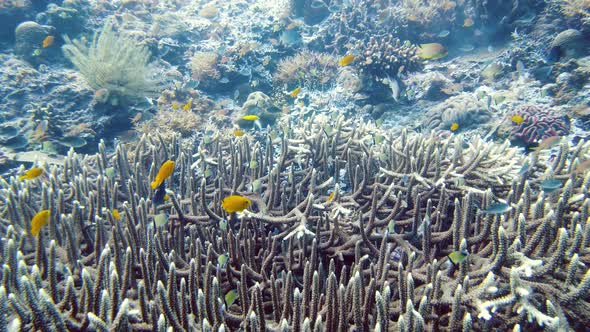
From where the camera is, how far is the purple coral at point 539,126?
6473 millimetres

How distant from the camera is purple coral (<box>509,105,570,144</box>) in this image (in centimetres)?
647

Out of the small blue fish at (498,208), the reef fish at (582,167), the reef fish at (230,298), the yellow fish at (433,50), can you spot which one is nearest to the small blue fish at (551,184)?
the reef fish at (582,167)

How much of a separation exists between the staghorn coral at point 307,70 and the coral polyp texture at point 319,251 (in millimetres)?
4759

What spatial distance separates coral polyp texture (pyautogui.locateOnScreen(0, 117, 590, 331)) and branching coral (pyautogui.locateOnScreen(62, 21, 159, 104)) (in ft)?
11.3

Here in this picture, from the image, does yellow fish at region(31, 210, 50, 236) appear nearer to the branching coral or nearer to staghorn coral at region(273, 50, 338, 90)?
the branching coral

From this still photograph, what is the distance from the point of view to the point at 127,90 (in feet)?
27.2

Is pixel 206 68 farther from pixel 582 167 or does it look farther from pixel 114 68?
pixel 582 167

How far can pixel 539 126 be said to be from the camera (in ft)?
21.5

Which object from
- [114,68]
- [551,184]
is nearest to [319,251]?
[551,184]

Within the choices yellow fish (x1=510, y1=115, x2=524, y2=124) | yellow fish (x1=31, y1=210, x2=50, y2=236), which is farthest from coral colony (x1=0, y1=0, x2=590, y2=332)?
yellow fish (x1=510, y1=115, x2=524, y2=124)

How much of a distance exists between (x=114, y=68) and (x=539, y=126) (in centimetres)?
956

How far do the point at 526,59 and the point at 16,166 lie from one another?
12392 millimetres

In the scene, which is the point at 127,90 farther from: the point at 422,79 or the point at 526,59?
the point at 526,59

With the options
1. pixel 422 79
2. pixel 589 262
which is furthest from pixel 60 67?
pixel 589 262
